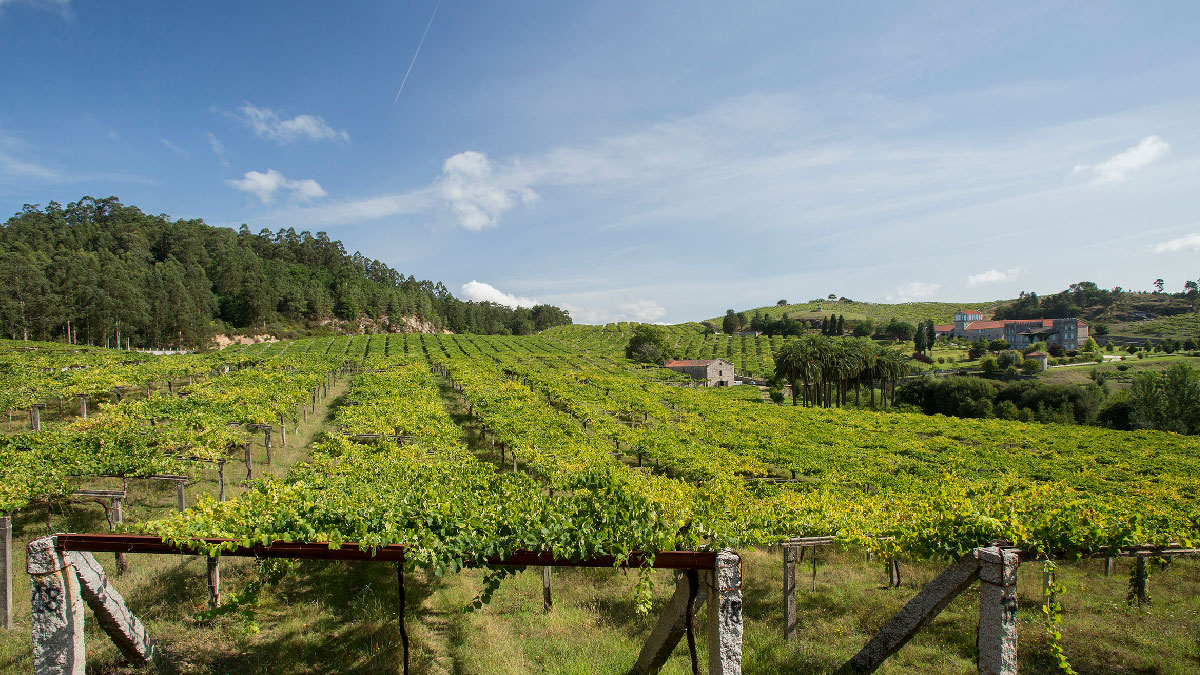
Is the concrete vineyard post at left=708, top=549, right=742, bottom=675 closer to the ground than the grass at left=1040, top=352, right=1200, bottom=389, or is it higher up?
higher up

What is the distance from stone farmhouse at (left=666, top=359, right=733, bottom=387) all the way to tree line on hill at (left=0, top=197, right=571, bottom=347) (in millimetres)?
75213

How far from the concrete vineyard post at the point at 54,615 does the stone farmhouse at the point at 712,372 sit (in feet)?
228

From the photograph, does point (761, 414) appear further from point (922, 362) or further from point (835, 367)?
point (922, 362)

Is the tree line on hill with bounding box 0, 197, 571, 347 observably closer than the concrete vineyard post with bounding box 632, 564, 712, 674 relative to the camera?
No

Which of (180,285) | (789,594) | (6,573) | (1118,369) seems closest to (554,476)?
(789,594)

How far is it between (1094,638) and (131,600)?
17.1 meters

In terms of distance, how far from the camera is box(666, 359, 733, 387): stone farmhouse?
2889 inches

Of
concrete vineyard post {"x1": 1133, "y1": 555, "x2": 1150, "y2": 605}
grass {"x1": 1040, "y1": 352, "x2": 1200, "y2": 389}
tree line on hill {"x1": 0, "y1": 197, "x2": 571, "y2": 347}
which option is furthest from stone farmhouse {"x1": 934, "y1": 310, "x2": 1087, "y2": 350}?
concrete vineyard post {"x1": 1133, "y1": 555, "x2": 1150, "y2": 605}

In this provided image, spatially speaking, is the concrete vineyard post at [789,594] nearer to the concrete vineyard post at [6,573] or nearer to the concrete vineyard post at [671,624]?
the concrete vineyard post at [671,624]

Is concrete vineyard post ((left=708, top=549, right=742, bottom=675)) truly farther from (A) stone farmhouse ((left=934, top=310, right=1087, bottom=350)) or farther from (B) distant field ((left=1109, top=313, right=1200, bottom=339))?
(B) distant field ((left=1109, top=313, right=1200, bottom=339))

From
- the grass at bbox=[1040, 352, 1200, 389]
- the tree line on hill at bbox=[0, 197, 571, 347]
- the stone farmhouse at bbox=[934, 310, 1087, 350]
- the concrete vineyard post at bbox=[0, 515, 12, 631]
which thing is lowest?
the grass at bbox=[1040, 352, 1200, 389]

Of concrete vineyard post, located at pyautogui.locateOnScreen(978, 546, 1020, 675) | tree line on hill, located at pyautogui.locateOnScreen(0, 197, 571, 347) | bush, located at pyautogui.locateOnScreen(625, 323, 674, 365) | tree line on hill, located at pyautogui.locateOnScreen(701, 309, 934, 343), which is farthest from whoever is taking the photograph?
tree line on hill, located at pyautogui.locateOnScreen(701, 309, 934, 343)

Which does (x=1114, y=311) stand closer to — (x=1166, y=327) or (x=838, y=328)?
(x=1166, y=327)

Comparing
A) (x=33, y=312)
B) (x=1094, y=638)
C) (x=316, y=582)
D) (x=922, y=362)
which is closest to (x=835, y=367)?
(x=1094, y=638)
